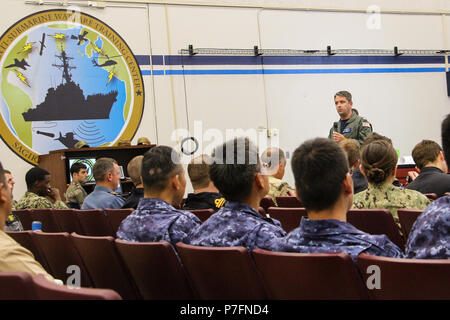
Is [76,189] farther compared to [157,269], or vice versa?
[76,189]

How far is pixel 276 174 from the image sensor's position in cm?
497

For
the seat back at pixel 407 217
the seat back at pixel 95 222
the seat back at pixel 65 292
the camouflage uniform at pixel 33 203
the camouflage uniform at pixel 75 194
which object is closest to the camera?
the seat back at pixel 65 292

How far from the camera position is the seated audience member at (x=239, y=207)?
1978mm

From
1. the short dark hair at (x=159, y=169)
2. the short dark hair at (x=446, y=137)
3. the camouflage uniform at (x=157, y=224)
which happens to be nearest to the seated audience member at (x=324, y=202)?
the short dark hair at (x=446, y=137)

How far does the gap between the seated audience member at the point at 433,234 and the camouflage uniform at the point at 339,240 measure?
0.10 meters

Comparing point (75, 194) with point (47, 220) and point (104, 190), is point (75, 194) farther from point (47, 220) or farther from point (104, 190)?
point (47, 220)

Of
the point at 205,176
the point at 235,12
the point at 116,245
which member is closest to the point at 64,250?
the point at 116,245

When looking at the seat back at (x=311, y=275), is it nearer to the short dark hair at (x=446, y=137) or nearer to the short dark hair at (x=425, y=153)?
the short dark hair at (x=446, y=137)

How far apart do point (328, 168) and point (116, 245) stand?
96 cm

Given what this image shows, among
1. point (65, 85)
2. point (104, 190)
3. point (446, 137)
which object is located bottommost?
point (104, 190)

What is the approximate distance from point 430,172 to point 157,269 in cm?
222

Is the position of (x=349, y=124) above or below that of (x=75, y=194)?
above

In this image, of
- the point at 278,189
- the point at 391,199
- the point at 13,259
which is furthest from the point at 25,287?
the point at 278,189

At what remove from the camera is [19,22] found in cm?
770
